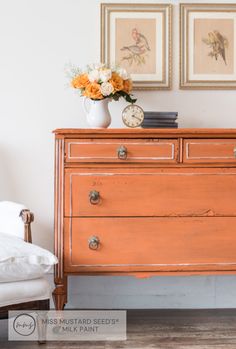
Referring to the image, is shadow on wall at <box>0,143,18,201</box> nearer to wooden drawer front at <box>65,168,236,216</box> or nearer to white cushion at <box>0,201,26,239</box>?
white cushion at <box>0,201,26,239</box>

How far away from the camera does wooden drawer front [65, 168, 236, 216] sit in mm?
2895

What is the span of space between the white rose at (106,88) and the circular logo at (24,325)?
132cm

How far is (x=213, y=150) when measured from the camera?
2.92 metres

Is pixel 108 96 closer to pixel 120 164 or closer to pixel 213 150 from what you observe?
pixel 120 164

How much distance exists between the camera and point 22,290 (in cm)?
256

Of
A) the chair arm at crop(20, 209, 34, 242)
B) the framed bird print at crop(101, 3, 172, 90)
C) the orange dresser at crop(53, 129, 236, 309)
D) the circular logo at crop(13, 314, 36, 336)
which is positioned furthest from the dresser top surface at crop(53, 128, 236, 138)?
the circular logo at crop(13, 314, 36, 336)

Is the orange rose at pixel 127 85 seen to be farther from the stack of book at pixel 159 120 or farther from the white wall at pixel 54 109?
the white wall at pixel 54 109

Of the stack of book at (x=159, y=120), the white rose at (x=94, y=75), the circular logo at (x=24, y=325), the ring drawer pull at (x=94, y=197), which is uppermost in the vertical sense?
the white rose at (x=94, y=75)

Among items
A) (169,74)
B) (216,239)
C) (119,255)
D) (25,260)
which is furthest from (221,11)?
(25,260)

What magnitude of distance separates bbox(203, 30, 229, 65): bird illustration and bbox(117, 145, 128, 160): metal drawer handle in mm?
1053

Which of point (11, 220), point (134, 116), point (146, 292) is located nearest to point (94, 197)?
point (11, 220)

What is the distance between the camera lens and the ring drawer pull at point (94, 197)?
2877 mm

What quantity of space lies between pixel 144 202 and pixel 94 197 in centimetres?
28

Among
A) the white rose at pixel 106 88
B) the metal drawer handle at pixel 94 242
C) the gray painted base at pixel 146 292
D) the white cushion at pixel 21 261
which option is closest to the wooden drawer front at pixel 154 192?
the metal drawer handle at pixel 94 242
